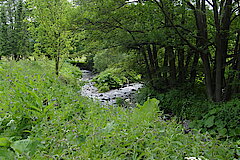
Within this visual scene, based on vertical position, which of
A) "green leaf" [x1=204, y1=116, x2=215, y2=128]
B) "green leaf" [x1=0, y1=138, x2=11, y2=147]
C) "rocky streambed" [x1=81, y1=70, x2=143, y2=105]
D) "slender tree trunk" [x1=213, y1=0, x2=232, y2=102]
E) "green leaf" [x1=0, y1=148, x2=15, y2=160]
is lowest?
"rocky streambed" [x1=81, y1=70, x2=143, y2=105]

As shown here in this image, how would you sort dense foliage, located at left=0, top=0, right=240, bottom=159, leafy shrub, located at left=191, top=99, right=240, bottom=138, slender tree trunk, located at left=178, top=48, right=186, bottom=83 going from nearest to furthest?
dense foliage, located at left=0, top=0, right=240, bottom=159
leafy shrub, located at left=191, top=99, right=240, bottom=138
slender tree trunk, located at left=178, top=48, right=186, bottom=83

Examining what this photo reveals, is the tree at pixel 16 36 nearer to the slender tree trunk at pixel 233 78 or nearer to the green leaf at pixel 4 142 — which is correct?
the slender tree trunk at pixel 233 78

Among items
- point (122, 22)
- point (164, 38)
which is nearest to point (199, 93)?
point (164, 38)

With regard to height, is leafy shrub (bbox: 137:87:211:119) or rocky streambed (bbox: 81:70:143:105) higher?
leafy shrub (bbox: 137:87:211:119)

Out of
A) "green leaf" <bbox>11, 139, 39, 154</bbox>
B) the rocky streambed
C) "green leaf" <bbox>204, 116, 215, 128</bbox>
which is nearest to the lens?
"green leaf" <bbox>11, 139, 39, 154</bbox>

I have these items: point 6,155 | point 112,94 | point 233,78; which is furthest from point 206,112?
point 112,94

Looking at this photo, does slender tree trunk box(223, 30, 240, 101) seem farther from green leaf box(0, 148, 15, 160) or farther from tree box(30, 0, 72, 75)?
tree box(30, 0, 72, 75)

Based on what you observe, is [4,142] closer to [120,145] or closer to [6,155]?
[6,155]

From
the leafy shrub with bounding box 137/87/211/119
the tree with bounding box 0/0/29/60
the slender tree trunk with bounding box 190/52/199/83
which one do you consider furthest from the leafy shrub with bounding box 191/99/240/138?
A: the tree with bounding box 0/0/29/60

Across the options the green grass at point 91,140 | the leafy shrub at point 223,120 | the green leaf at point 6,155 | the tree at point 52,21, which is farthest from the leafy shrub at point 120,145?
the tree at point 52,21

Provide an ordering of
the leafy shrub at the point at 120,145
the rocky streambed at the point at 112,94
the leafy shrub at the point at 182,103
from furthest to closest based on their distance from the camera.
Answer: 1. the rocky streambed at the point at 112,94
2. the leafy shrub at the point at 182,103
3. the leafy shrub at the point at 120,145

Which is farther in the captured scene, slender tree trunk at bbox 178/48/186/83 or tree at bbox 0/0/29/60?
tree at bbox 0/0/29/60

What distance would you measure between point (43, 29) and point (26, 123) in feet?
22.7

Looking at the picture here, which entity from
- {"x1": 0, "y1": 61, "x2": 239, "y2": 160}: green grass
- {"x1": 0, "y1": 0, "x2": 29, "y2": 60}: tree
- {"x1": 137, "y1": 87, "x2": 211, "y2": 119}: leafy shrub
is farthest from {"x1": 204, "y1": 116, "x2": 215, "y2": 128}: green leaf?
{"x1": 0, "y1": 0, "x2": 29, "y2": 60}: tree
